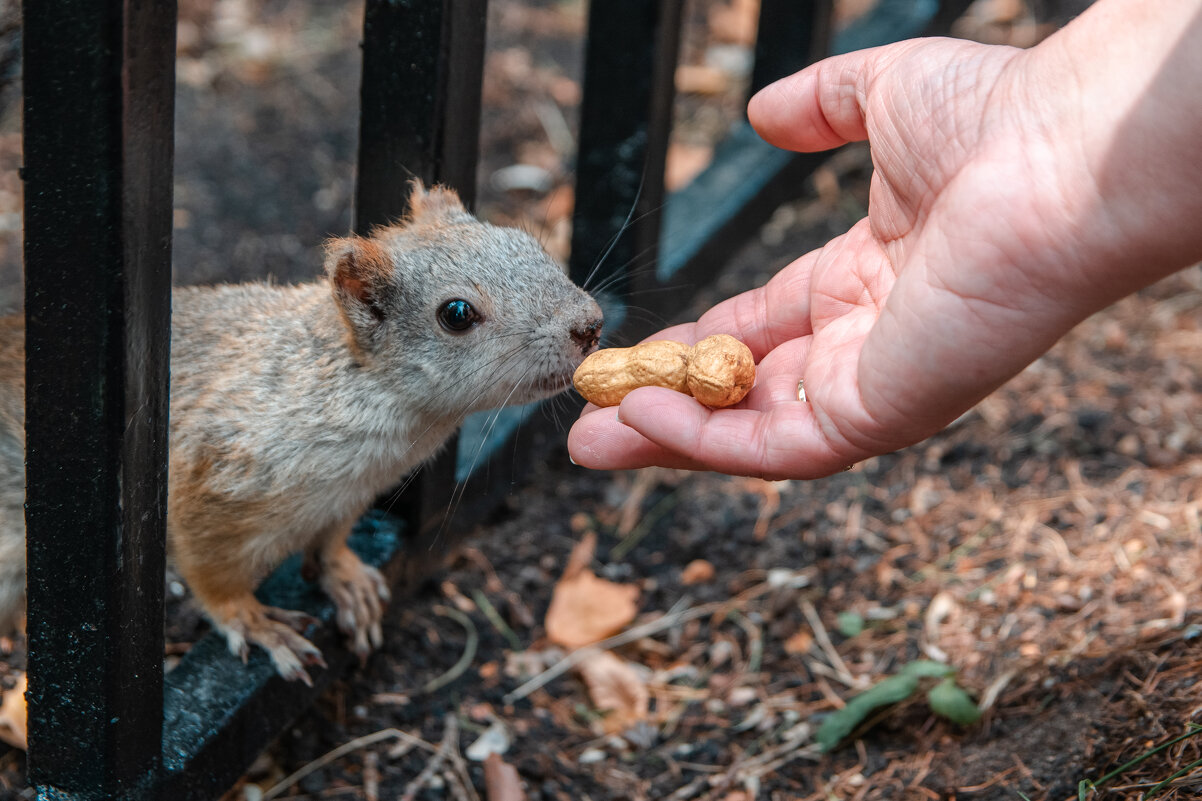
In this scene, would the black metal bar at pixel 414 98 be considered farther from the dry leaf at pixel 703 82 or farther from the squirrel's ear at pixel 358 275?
the dry leaf at pixel 703 82

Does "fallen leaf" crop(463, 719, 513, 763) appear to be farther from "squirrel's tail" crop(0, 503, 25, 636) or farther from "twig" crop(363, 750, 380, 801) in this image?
"squirrel's tail" crop(0, 503, 25, 636)

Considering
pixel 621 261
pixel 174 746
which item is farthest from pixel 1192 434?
pixel 174 746

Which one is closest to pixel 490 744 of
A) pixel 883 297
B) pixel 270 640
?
pixel 270 640

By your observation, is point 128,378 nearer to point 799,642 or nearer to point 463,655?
point 463,655

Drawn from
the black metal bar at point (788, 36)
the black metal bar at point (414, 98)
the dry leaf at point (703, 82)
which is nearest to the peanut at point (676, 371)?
the black metal bar at point (414, 98)

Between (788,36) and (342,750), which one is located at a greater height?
(788,36)

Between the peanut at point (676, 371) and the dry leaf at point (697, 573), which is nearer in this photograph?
the peanut at point (676, 371)
